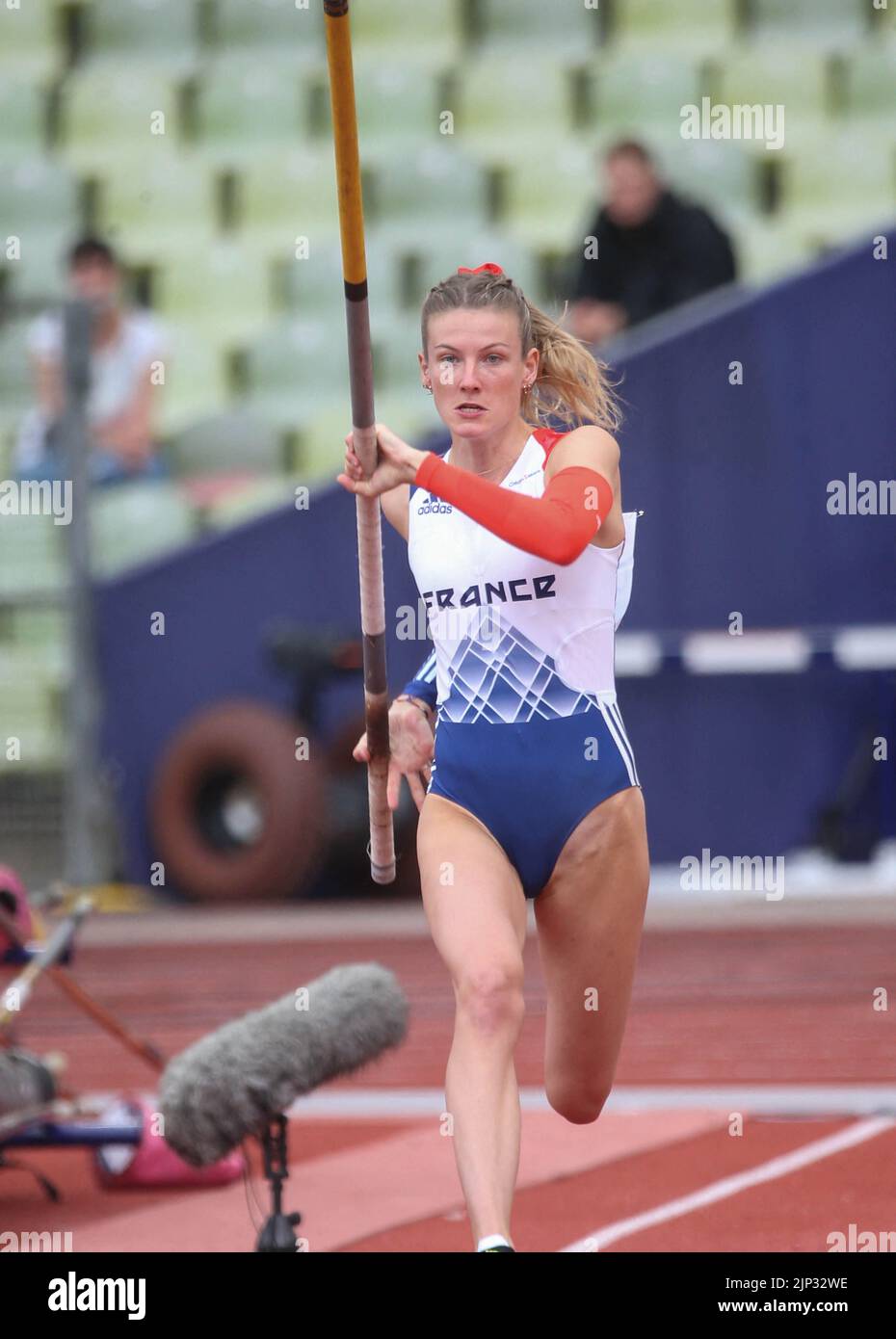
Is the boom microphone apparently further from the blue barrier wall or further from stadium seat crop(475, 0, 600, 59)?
stadium seat crop(475, 0, 600, 59)

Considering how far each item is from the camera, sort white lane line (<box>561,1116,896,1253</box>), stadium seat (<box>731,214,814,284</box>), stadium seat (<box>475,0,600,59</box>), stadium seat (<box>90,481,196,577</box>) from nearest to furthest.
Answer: white lane line (<box>561,1116,896,1253</box>)
stadium seat (<box>90,481,196,577</box>)
stadium seat (<box>731,214,814,284</box>)
stadium seat (<box>475,0,600,59</box>)

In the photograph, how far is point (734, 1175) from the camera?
234 inches

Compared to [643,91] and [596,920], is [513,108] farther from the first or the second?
[596,920]

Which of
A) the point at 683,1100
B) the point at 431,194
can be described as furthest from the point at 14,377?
the point at 683,1100

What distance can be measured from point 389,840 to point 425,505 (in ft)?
2.28

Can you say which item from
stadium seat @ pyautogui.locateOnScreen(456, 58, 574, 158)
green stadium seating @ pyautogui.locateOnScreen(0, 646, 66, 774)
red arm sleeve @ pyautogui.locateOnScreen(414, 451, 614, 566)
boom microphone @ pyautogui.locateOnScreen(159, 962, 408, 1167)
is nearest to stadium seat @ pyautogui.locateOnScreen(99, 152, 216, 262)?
stadium seat @ pyautogui.locateOnScreen(456, 58, 574, 158)

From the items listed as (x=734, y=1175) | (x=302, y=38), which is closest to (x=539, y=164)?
(x=302, y=38)

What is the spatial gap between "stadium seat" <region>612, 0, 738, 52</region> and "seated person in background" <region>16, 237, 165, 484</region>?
14.7ft

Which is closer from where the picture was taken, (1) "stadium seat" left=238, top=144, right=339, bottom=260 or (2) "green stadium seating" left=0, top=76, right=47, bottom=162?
(1) "stadium seat" left=238, top=144, right=339, bottom=260

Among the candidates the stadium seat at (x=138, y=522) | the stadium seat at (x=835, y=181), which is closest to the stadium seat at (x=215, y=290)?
the stadium seat at (x=138, y=522)

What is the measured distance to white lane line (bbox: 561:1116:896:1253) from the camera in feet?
17.5

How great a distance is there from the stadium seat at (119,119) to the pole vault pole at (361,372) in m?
11.1

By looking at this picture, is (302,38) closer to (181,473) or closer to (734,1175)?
(181,473)

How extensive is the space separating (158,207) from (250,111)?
97 centimetres
